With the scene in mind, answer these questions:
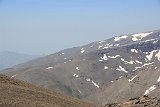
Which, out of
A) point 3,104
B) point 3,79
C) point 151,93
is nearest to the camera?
point 3,104

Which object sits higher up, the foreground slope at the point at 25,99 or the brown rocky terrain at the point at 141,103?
the foreground slope at the point at 25,99

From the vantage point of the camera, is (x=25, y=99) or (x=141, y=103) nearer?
(x=25, y=99)

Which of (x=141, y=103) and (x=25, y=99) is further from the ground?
(x=25, y=99)

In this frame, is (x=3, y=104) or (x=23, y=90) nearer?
(x=3, y=104)

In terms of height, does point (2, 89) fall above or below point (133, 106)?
above

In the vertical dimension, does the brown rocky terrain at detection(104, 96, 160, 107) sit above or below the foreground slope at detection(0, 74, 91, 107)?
below

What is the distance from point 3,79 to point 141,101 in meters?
22.1

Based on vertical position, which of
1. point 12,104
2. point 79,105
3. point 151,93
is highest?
point 12,104

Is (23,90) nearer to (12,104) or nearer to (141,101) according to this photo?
(12,104)

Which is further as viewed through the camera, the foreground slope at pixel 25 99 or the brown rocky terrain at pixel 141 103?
the brown rocky terrain at pixel 141 103

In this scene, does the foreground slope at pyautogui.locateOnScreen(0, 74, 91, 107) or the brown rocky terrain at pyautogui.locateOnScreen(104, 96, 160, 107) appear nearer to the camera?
the foreground slope at pyautogui.locateOnScreen(0, 74, 91, 107)

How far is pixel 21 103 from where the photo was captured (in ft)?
143

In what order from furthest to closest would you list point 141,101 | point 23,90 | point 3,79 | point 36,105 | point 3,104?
point 3,79 → point 23,90 → point 141,101 → point 36,105 → point 3,104

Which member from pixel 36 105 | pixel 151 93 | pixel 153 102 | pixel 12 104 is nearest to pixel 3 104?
pixel 12 104
